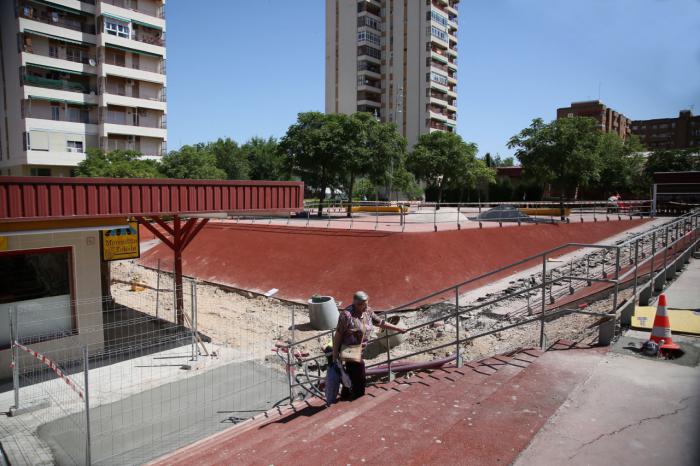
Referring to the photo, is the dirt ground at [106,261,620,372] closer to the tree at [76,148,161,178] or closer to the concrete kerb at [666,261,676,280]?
the concrete kerb at [666,261,676,280]

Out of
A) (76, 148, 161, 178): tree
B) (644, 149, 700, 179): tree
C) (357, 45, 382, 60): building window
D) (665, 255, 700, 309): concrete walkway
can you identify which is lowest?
(665, 255, 700, 309): concrete walkway

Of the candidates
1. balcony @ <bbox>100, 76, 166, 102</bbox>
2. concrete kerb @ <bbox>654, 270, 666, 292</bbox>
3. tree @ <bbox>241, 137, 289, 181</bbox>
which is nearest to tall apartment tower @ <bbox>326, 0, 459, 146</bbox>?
tree @ <bbox>241, 137, 289, 181</bbox>

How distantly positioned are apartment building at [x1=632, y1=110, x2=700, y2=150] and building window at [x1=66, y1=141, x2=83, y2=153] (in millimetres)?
113670

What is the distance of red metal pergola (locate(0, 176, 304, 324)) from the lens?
8172 mm

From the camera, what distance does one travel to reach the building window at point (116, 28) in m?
47.1

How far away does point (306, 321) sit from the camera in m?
15.1

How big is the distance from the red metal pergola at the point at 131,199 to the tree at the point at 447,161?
117 ft

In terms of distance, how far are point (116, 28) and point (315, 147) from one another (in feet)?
100

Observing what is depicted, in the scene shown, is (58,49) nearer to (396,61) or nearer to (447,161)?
(447,161)

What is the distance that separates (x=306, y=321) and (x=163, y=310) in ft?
16.1

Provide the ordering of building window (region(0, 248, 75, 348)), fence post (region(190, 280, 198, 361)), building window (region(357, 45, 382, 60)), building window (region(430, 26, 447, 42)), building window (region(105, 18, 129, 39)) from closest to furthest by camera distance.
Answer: building window (region(0, 248, 75, 348)), fence post (region(190, 280, 198, 361)), building window (region(105, 18, 129, 39)), building window (region(430, 26, 447, 42)), building window (region(357, 45, 382, 60))

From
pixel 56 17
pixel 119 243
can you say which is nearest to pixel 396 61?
pixel 56 17

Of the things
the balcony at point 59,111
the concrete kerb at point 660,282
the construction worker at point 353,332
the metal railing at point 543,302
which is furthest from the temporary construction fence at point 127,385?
the balcony at point 59,111

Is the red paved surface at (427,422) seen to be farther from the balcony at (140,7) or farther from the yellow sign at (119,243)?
the balcony at (140,7)
